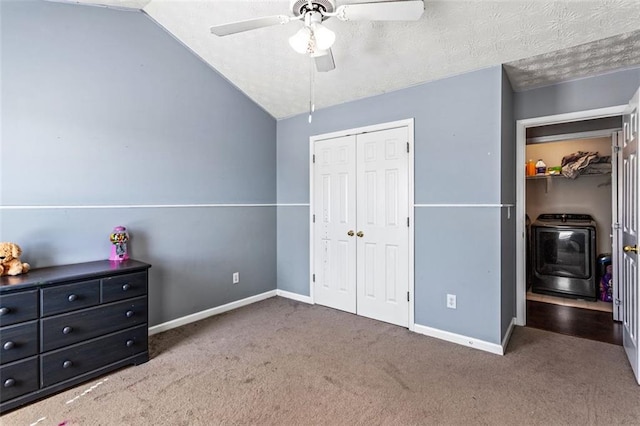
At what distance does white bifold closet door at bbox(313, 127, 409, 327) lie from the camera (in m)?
3.14

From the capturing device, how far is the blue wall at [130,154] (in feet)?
7.45

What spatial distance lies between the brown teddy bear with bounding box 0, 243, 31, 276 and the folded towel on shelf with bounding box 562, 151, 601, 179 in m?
5.74

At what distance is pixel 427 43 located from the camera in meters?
2.49

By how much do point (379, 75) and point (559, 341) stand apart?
292 centimetres

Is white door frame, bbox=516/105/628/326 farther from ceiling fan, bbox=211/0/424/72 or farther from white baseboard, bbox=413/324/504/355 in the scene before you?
ceiling fan, bbox=211/0/424/72

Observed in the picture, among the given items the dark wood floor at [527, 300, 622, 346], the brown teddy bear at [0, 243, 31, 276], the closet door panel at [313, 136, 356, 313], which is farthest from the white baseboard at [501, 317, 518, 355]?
the brown teddy bear at [0, 243, 31, 276]

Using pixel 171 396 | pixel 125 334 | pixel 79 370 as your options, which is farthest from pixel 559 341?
pixel 79 370

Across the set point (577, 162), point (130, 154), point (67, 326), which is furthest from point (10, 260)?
point (577, 162)

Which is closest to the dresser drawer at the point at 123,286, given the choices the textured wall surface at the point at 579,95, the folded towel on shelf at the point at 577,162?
the textured wall surface at the point at 579,95

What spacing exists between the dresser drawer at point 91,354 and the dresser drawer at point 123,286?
268mm

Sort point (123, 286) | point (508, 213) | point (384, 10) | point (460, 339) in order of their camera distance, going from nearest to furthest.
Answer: point (384, 10) < point (123, 286) < point (460, 339) < point (508, 213)

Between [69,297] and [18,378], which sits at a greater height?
[69,297]

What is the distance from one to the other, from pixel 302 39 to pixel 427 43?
121 cm

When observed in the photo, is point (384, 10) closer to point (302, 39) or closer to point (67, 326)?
point (302, 39)
